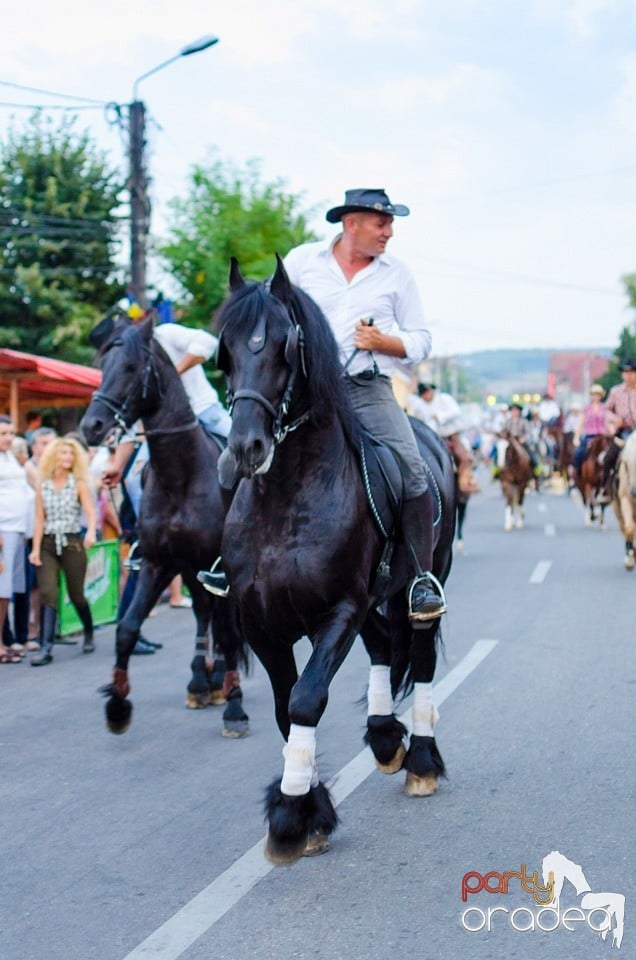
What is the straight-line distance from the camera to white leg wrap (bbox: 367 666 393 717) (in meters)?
6.24

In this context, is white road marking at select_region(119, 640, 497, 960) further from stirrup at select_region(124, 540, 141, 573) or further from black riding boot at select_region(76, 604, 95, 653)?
black riding boot at select_region(76, 604, 95, 653)

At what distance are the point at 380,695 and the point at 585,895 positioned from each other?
6.13 feet

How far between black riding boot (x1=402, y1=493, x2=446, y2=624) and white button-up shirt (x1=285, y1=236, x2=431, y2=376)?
0.68 metres

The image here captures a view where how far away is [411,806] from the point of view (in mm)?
5883

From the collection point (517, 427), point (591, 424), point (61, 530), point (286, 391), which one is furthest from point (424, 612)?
point (517, 427)

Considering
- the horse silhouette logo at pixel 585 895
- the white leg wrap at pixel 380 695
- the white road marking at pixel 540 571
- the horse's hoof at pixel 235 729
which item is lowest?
the white road marking at pixel 540 571

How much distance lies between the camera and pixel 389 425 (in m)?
5.98

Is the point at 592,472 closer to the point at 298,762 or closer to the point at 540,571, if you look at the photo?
the point at 540,571

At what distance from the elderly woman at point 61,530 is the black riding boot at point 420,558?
5.99 m

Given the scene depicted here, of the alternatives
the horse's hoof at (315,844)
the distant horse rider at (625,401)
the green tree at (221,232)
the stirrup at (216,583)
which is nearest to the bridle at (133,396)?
the stirrup at (216,583)

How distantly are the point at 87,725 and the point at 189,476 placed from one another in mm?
1702

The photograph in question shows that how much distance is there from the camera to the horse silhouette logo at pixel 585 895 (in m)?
4.27

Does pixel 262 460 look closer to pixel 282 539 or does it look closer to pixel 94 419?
pixel 282 539

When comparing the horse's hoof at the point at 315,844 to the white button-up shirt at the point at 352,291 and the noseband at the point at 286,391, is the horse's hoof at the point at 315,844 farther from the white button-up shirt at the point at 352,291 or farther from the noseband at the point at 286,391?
the white button-up shirt at the point at 352,291
